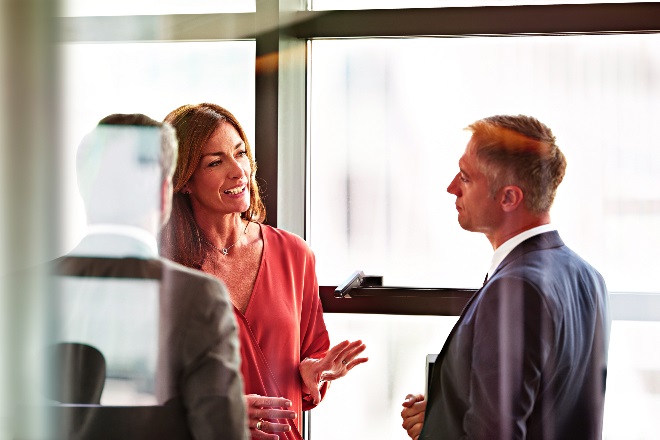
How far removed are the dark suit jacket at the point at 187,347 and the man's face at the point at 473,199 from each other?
406 millimetres

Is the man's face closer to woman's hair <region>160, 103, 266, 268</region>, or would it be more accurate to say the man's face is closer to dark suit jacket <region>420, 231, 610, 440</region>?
dark suit jacket <region>420, 231, 610, 440</region>

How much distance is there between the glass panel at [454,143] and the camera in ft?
3.50

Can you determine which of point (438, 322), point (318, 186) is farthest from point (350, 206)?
point (438, 322)

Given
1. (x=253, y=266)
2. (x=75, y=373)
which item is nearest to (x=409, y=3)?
(x=253, y=266)

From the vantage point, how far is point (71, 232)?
0.81 meters

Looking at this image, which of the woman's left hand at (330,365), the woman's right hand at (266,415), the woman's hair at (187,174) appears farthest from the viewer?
the woman's left hand at (330,365)

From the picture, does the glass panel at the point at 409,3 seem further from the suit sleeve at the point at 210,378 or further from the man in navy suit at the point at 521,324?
the suit sleeve at the point at 210,378

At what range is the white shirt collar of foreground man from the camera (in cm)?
98

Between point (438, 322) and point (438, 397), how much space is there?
14 centimetres

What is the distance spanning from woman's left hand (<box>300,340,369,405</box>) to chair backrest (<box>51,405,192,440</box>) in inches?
15.3

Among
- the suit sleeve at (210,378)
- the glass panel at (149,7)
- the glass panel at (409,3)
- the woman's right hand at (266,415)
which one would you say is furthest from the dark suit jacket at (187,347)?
the glass panel at (409,3)

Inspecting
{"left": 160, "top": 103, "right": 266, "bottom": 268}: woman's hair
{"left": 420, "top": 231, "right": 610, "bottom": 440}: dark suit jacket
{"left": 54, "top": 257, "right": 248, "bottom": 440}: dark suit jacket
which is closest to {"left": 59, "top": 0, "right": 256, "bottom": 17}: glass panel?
{"left": 160, "top": 103, "right": 266, "bottom": 268}: woman's hair

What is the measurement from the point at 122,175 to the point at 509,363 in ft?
1.80

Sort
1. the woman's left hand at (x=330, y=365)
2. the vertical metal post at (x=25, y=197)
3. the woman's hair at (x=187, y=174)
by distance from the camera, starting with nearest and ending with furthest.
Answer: the vertical metal post at (x=25, y=197) → the woman's hair at (x=187, y=174) → the woman's left hand at (x=330, y=365)
